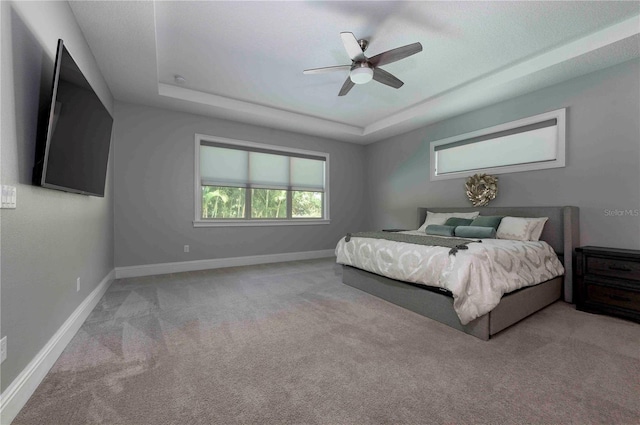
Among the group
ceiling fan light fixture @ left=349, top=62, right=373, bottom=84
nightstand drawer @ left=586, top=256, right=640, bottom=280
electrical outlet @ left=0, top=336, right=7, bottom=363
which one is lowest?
electrical outlet @ left=0, top=336, right=7, bottom=363

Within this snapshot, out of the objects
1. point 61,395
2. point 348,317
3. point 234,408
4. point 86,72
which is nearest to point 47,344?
point 61,395

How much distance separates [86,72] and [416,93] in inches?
161

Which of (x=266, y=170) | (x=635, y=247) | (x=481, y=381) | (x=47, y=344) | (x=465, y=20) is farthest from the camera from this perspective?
(x=266, y=170)

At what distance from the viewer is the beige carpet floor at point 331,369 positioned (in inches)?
53.1

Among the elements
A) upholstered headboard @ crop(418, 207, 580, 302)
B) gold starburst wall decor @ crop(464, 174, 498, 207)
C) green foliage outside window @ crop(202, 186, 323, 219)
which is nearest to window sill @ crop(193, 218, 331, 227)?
green foliage outside window @ crop(202, 186, 323, 219)

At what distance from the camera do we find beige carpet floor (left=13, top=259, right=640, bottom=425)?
1348mm

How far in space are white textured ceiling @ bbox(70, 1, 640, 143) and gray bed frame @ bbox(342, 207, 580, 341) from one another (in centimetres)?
171

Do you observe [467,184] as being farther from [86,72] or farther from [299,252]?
[86,72]

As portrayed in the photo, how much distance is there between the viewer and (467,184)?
4.32m

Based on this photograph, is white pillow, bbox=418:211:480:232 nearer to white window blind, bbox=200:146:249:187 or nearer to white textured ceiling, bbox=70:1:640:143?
white textured ceiling, bbox=70:1:640:143

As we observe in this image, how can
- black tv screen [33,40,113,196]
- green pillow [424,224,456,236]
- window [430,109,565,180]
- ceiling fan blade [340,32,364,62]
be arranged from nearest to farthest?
black tv screen [33,40,113,196]
ceiling fan blade [340,32,364,62]
window [430,109,565,180]
green pillow [424,224,456,236]

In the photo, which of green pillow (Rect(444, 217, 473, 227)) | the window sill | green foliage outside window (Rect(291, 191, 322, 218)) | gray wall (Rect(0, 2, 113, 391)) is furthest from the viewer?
green foliage outside window (Rect(291, 191, 322, 218))

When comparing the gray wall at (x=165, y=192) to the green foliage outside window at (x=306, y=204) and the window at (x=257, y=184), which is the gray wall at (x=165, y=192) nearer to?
the window at (x=257, y=184)

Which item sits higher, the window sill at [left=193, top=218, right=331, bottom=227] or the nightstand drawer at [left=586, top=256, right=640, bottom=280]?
the window sill at [left=193, top=218, right=331, bottom=227]
